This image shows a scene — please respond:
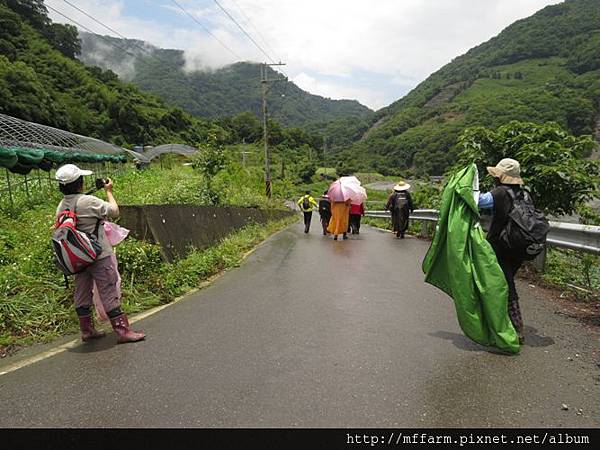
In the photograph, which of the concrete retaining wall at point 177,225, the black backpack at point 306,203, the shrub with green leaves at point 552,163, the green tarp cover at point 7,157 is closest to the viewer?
the concrete retaining wall at point 177,225

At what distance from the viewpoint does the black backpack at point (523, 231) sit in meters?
4.23

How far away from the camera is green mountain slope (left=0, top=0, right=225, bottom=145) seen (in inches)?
1891

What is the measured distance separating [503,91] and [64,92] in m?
91.4

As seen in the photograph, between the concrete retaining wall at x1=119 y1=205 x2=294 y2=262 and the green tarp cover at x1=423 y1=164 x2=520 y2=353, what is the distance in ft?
15.0

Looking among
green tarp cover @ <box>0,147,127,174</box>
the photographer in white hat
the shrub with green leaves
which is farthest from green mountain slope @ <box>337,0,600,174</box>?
the photographer in white hat

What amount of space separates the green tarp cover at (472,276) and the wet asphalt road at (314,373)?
224 mm

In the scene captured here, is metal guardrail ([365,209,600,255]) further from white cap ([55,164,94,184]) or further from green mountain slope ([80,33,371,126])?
green mountain slope ([80,33,371,126])

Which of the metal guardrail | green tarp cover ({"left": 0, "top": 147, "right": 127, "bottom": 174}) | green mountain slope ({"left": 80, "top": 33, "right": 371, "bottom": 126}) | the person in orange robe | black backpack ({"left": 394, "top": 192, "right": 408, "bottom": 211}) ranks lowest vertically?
the person in orange robe

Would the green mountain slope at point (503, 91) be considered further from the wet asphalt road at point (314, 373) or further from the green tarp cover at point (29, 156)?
the wet asphalt road at point (314, 373)

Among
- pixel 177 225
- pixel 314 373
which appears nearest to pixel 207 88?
pixel 177 225

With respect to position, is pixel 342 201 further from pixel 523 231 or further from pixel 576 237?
pixel 523 231

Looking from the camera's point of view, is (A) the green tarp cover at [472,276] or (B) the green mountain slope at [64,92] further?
(B) the green mountain slope at [64,92]

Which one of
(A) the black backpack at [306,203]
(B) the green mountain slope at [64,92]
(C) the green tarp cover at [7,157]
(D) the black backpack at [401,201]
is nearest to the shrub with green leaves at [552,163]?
(D) the black backpack at [401,201]
